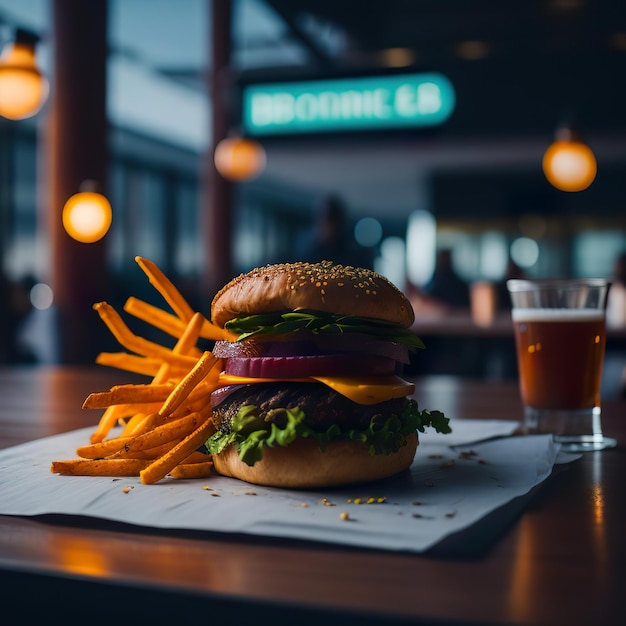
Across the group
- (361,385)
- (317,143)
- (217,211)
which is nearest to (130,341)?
(361,385)

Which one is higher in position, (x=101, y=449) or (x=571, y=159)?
(x=571, y=159)

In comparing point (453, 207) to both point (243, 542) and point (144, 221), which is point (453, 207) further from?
point (243, 542)

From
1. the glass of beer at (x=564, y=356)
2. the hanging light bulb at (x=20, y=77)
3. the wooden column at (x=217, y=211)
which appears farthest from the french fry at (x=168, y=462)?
the wooden column at (x=217, y=211)

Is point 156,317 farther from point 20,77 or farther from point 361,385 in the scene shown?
point 20,77

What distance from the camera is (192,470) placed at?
3.84 ft

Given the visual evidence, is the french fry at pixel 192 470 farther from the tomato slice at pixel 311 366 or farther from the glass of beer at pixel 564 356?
the glass of beer at pixel 564 356

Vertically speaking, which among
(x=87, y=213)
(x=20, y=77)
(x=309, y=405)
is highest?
(x=20, y=77)

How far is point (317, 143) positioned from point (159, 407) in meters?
4.77

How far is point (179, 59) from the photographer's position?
1142cm

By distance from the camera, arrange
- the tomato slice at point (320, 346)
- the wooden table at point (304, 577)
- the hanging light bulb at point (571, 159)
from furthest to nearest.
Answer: the hanging light bulb at point (571, 159) < the tomato slice at point (320, 346) < the wooden table at point (304, 577)

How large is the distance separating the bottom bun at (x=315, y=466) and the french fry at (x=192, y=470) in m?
0.08

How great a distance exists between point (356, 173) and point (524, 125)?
15.6 ft

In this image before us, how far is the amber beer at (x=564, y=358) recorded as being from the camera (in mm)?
1504

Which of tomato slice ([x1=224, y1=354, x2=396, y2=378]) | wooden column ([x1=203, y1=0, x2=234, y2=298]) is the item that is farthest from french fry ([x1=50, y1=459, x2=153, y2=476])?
wooden column ([x1=203, y1=0, x2=234, y2=298])
